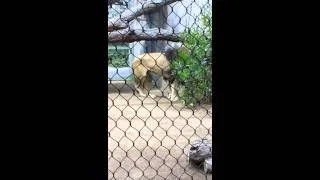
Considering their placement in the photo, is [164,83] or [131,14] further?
[164,83]

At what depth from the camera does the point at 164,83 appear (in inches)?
123

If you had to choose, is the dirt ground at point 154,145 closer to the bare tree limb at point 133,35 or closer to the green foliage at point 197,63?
the green foliage at point 197,63

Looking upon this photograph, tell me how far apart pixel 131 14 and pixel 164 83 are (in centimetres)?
100

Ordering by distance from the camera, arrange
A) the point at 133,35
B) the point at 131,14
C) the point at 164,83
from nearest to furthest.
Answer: the point at 133,35 → the point at 131,14 → the point at 164,83

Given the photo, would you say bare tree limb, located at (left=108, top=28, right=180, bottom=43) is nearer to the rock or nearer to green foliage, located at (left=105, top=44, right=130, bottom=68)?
green foliage, located at (left=105, top=44, right=130, bottom=68)

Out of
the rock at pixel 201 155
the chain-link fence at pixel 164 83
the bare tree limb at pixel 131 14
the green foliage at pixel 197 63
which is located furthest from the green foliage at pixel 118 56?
the rock at pixel 201 155

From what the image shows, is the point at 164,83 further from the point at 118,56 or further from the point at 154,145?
the point at 118,56

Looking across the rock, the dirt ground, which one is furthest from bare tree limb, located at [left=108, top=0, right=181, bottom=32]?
the rock

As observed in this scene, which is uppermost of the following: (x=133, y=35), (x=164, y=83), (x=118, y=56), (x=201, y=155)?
(x=133, y=35)

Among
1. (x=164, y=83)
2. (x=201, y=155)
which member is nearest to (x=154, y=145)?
(x=201, y=155)

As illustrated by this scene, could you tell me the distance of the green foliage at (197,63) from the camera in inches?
84.4

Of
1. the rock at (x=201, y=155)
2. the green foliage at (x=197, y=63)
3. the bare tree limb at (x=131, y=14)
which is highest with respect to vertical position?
the bare tree limb at (x=131, y=14)

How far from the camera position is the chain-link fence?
1.92 m
